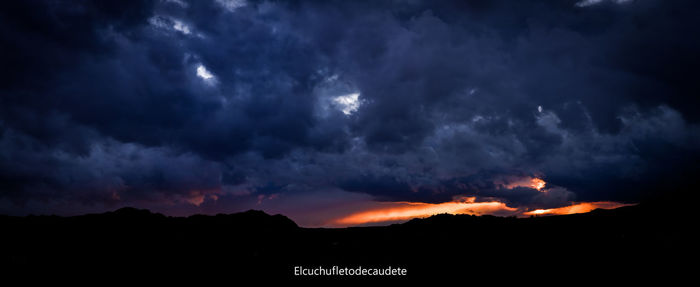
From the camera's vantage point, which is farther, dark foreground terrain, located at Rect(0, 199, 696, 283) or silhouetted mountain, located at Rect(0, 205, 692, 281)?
silhouetted mountain, located at Rect(0, 205, 692, 281)

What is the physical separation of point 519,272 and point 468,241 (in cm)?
2055

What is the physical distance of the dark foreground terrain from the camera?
140ft

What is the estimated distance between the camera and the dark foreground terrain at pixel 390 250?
4278 centimetres

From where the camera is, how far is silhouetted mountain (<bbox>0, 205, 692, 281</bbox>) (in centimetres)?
4428

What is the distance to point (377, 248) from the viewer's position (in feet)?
215

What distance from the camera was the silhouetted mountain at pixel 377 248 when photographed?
1743 inches

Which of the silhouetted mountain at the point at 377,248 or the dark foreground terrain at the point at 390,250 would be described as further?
the silhouetted mountain at the point at 377,248

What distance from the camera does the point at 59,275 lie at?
155 feet

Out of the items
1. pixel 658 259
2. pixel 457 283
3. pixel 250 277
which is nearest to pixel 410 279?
pixel 457 283

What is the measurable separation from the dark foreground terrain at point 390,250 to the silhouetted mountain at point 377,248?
151 millimetres

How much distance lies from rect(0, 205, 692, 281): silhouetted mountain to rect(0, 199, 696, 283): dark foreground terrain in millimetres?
151

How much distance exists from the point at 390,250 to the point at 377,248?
13.5 feet

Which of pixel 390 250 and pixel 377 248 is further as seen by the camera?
pixel 377 248

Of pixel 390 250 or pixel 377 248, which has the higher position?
pixel 377 248
